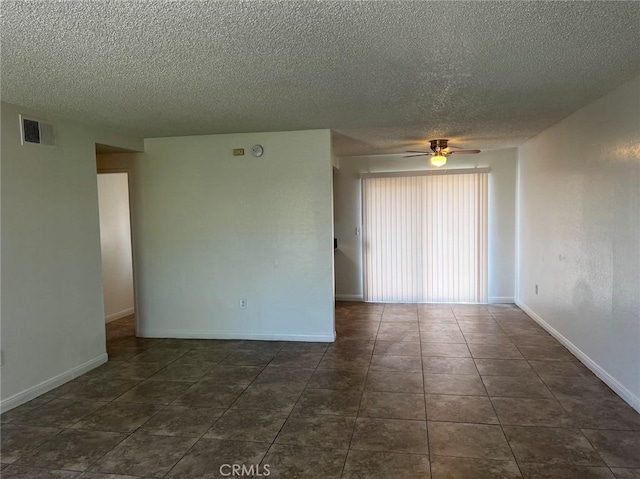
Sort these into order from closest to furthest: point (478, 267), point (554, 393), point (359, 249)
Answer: point (554, 393), point (478, 267), point (359, 249)

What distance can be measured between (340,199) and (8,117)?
452 centimetres

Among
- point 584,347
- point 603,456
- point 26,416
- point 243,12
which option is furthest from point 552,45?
point 26,416

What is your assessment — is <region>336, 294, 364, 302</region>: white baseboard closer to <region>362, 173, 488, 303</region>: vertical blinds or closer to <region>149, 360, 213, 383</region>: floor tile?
<region>362, 173, 488, 303</region>: vertical blinds

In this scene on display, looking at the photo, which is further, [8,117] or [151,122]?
[151,122]

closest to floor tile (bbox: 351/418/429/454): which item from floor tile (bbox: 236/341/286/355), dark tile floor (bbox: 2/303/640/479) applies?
dark tile floor (bbox: 2/303/640/479)

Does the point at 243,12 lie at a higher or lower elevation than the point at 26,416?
higher

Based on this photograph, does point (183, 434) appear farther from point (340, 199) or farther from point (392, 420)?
point (340, 199)

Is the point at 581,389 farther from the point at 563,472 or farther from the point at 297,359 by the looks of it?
the point at 297,359

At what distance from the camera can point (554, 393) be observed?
314cm

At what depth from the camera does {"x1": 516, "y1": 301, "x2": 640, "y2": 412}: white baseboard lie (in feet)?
9.46

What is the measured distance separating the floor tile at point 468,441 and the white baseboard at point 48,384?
3.00 meters

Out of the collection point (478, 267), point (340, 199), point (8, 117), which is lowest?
point (478, 267)

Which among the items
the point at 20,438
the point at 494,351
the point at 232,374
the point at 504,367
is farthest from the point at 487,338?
the point at 20,438

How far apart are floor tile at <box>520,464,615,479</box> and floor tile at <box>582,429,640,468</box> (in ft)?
0.38
